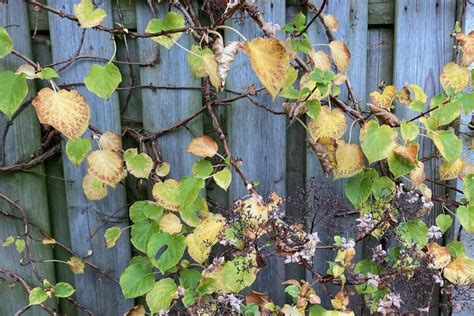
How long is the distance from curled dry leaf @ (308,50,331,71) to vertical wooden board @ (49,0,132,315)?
0.63 metres

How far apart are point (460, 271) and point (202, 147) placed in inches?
33.7

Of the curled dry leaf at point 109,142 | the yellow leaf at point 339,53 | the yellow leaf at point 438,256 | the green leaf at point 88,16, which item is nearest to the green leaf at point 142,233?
the curled dry leaf at point 109,142

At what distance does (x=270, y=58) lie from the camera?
1286 mm

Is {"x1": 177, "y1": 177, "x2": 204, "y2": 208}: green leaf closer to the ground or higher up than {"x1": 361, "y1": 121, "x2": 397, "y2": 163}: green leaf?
closer to the ground

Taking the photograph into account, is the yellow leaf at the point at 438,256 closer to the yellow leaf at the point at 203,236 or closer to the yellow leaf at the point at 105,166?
the yellow leaf at the point at 203,236

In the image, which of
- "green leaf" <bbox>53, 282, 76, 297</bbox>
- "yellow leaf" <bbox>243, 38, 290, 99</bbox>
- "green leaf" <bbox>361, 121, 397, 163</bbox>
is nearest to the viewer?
"yellow leaf" <bbox>243, 38, 290, 99</bbox>

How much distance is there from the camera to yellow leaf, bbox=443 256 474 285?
1.59m

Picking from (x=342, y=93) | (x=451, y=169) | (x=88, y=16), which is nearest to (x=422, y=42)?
(x=342, y=93)

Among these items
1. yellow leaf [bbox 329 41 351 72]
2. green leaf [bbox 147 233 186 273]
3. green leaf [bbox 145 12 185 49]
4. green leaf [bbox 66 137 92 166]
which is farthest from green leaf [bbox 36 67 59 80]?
yellow leaf [bbox 329 41 351 72]

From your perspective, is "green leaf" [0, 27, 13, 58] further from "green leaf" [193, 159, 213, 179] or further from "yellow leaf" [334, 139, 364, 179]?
→ "yellow leaf" [334, 139, 364, 179]

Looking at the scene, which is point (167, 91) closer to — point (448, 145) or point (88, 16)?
point (88, 16)

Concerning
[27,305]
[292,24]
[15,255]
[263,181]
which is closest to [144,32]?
[292,24]

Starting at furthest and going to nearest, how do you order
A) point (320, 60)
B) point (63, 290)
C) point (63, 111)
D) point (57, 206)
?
1. point (57, 206)
2. point (63, 290)
3. point (320, 60)
4. point (63, 111)

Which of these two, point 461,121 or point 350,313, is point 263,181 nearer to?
point 350,313
